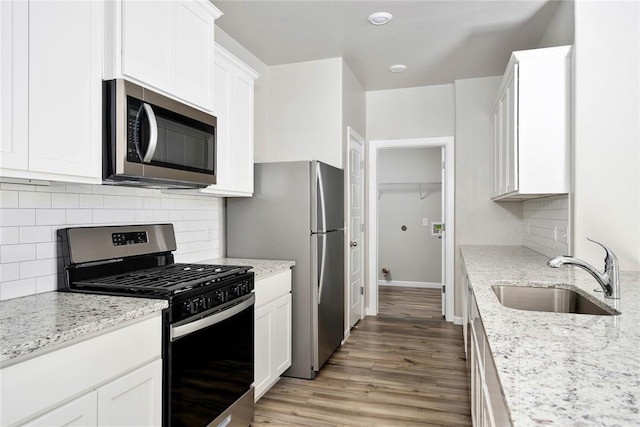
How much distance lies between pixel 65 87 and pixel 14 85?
190 millimetres

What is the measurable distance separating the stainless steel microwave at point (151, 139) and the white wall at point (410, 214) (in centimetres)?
490

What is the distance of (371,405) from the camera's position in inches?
107

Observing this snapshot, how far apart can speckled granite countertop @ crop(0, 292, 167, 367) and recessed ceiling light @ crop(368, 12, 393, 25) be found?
2436 mm

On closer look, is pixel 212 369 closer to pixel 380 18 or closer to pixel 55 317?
pixel 55 317

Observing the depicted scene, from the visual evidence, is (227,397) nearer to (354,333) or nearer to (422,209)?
(354,333)

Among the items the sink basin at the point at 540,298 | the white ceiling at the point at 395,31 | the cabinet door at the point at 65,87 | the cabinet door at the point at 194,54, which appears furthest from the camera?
the white ceiling at the point at 395,31

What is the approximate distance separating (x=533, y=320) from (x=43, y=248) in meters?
1.93

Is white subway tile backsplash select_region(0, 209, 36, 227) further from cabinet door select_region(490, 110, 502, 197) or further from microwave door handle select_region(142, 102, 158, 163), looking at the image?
cabinet door select_region(490, 110, 502, 197)

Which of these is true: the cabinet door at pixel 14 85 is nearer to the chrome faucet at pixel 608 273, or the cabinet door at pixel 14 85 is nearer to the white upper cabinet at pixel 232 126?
the white upper cabinet at pixel 232 126

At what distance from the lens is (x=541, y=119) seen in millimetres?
2635

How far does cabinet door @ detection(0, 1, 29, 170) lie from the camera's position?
136cm

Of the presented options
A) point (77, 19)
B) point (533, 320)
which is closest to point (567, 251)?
point (533, 320)

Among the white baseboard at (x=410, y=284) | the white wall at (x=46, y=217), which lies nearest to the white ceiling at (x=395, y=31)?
the white wall at (x=46, y=217)

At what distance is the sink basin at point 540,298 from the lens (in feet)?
6.54
